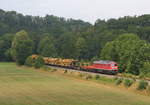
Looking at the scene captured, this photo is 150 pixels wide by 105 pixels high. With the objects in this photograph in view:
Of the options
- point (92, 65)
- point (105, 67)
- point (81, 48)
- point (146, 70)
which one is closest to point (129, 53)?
point (105, 67)

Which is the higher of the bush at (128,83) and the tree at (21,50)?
the tree at (21,50)

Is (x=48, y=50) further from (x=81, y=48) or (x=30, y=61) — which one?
(x=30, y=61)

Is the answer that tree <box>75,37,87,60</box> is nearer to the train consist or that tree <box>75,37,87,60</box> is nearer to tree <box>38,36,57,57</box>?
tree <box>38,36,57,57</box>

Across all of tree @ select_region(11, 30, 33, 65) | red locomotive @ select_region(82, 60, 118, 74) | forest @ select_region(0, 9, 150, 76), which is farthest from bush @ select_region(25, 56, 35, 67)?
red locomotive @ select_region(82, 60, 118, 74)

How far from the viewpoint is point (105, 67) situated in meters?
60.1

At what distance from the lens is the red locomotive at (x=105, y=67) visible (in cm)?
5841

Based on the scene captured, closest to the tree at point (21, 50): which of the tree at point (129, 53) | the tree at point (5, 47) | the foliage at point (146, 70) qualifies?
the tree at point (129, 53)

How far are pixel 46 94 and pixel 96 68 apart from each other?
3101 centimetres

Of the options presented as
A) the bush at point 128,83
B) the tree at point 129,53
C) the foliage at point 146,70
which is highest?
the tree at point 129,53

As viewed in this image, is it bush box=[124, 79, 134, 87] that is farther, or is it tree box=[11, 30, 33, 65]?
tree box=[11, 30, 33, 65]

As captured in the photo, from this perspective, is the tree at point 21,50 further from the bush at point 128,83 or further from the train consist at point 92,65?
the bush at point 128,83

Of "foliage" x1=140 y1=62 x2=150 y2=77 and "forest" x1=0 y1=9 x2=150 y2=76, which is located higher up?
"forest" x1=0 y1=9 x2=150 y2=76

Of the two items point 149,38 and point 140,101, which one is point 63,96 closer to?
point 140,101

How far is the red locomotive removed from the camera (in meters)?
58.4
